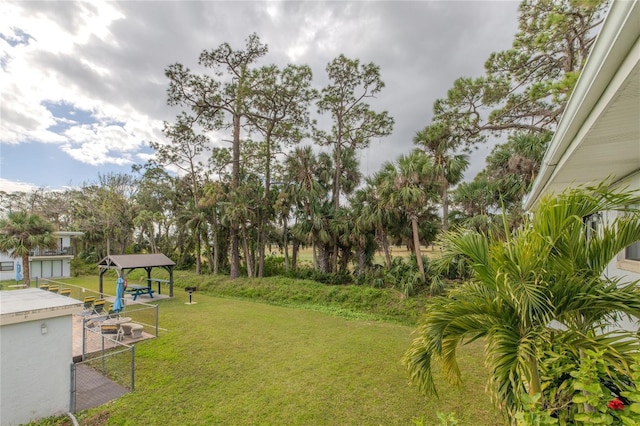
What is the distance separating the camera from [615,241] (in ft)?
7.23

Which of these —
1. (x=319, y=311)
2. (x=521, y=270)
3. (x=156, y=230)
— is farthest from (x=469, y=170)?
(x=156, y=230)

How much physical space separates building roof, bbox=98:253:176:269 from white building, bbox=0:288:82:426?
335 inches

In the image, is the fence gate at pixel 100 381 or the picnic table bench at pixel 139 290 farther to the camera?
the picnic table bench at pixel 139 290

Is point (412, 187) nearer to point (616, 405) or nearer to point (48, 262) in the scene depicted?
point (616, 405)

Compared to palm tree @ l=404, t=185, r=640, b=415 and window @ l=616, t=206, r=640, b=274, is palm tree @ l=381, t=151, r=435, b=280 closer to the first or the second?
window @ l=616, t=206, r=640, b=274

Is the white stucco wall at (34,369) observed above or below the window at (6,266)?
below

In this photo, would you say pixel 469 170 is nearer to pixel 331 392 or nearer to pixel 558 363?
pixel 331 392

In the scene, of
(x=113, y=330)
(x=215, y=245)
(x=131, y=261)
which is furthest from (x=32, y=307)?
(x=215, y=245)

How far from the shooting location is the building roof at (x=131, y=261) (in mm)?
13559

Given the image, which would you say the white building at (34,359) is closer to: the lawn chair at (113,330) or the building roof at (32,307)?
the building roof at (32,307)

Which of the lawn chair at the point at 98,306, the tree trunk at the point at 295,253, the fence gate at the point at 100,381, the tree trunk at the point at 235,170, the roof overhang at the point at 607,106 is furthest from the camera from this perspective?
the tree trunk at the point at 295,253

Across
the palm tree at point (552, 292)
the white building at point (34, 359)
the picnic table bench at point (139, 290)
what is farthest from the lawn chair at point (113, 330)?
the palm tree at point (552, 292)

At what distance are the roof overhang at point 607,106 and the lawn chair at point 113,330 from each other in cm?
1097

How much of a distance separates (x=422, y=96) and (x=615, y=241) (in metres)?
13.7
